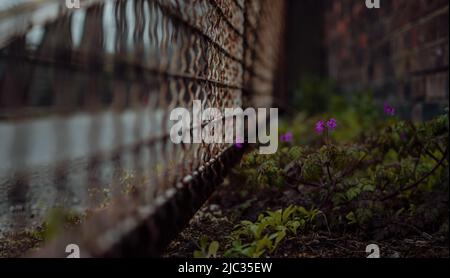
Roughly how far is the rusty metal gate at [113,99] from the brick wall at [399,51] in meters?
1.78

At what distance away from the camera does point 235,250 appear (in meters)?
1.58

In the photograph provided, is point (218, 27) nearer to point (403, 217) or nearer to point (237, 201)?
point (237, 201)

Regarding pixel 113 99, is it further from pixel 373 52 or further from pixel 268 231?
pixel 373 52

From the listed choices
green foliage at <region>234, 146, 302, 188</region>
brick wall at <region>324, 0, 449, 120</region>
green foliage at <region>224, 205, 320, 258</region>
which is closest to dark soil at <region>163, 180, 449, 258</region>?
green foliage at <region>224, 205, 320, 258</region>

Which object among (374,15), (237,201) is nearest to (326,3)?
(374,15)

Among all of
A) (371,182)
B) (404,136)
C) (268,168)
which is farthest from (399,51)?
(268,168)

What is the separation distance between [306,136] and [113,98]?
119 inches

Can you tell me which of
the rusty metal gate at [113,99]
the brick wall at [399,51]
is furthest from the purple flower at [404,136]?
the brick wall at [399,51]

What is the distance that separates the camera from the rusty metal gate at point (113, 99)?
803 mm

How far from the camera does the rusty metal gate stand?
0.80 metres

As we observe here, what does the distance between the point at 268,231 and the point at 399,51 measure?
9.73 ft

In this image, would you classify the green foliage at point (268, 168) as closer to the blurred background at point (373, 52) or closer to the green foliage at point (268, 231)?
the green foliage at point (268, 231)

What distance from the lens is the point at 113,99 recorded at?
3.45 ft

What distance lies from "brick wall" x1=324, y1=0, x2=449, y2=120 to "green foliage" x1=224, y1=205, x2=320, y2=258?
1.59 meters
